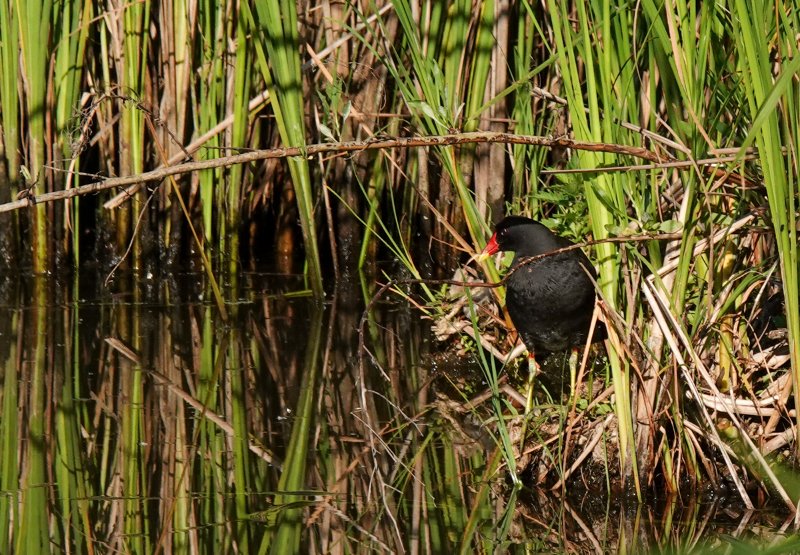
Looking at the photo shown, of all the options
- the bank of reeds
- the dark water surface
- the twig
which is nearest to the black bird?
the bank of reeds

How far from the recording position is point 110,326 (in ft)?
16.1

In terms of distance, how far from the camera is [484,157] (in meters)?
5.04

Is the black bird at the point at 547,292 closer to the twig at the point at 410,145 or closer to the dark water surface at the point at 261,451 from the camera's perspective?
the dark water surface at the point at 261,451

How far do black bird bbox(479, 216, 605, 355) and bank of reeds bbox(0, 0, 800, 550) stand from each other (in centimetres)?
17

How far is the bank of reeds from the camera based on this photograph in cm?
288

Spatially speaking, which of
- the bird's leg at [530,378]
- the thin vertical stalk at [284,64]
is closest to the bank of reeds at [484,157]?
the thin vertical stalk at [284,64]

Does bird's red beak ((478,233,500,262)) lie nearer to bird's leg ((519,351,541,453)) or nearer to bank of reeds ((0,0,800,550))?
bank of reeds ((0,0,800,550))

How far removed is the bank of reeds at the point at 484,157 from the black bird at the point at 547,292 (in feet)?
0.57

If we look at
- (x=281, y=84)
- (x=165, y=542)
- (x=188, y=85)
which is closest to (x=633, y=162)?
(x=165, y=542)

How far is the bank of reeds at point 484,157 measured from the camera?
2.88m

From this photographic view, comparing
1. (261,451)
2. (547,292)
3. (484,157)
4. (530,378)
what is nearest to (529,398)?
(530,378)

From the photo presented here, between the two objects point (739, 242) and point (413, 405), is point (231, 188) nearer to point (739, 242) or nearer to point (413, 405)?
point (413, 405)

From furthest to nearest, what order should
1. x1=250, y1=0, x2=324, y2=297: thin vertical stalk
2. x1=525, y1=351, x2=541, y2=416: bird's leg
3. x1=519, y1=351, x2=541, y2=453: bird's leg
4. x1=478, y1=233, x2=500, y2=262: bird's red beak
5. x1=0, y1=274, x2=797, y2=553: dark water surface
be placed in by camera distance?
x1=250, y1=0, x2=324, y2=297: thin vertical stalk < x1=478, y1=233, x2=500, y2=262: bird's red beak < x1=525, y1=351, x2=541, y2=416: bird's leg < x1=519, y1=351, x2=541, y2=453: bird's leg < x1=0, y1=274, x2=797, y2=553: dark water surface

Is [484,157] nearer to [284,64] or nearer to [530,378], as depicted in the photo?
[284,64]
